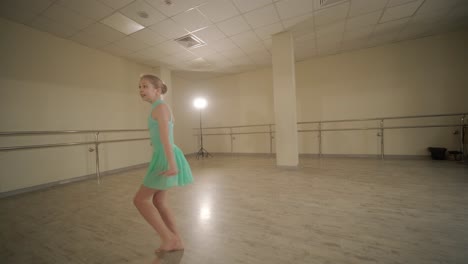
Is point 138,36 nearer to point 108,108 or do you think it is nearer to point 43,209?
point 108,108

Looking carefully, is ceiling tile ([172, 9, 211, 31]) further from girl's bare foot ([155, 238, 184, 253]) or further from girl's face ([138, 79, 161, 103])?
girl's bare foot ([155, 238, 184, 253])

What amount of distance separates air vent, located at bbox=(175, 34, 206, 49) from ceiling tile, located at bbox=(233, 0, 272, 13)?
1.18 metres

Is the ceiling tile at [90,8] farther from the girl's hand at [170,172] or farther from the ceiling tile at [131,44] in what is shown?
the girl's hand at [170,172]

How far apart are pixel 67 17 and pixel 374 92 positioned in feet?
20.9

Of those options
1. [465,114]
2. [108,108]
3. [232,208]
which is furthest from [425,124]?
[108,108]

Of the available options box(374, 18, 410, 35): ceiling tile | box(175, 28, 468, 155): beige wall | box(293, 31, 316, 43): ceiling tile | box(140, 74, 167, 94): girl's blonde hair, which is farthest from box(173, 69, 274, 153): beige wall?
box(140, 74, 167, 94): girl's blonde hair

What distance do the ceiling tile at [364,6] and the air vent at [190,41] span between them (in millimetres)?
2756

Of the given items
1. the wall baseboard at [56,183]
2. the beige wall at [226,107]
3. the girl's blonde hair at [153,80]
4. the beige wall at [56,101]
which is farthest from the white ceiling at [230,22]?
the wall baseboard at [56,183]

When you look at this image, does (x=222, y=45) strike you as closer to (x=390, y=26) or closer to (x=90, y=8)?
(x=90, y=8)

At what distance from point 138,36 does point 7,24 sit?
178 centimetres

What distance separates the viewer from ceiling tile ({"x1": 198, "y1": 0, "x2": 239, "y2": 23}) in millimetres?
2461

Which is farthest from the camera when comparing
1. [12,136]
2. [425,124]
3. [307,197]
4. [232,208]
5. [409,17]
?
[425,124]

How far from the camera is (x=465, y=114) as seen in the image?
126 inches

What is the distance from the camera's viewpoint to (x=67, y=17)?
2611 mm
